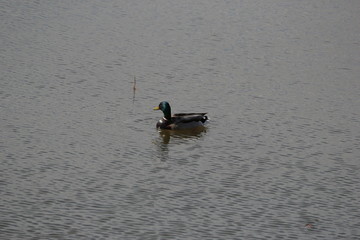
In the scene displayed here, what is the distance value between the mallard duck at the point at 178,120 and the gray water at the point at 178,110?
270mm

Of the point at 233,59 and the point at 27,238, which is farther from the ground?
the point at 233,59

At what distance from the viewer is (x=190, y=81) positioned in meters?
24.3

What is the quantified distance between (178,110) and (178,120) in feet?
3.29

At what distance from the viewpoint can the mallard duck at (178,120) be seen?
20984mm

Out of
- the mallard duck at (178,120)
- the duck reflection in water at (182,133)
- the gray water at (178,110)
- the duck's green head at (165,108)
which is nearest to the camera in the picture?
the gray water at (178,110)

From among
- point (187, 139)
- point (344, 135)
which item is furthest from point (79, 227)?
point (344, 135)

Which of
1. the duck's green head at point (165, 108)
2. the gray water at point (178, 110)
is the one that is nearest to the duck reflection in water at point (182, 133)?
the gray water at point (178, 110)

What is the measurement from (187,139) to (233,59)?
22.4 feet

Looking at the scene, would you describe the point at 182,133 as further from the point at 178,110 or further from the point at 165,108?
the point at 178,110

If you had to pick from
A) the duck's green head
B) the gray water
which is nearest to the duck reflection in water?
the gray water

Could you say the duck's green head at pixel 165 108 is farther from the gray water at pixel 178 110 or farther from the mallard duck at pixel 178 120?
the gray water at pixel 178 110

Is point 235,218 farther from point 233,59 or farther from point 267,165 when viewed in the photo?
point 233,59

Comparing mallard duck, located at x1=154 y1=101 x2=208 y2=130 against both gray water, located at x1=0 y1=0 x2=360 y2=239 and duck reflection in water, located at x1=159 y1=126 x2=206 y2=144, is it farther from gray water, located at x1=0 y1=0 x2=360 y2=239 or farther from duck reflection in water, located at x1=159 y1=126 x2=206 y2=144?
gray water, located at x1=0 y1=0 x2=360 y2=239

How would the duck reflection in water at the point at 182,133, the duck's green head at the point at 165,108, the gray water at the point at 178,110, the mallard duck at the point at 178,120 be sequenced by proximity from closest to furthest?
the gray water at the point at 178,110, the duck reflection in water at the point at 182,133, the mallard duck at the point at 178,120, the duck's green head at the point at 165,108
